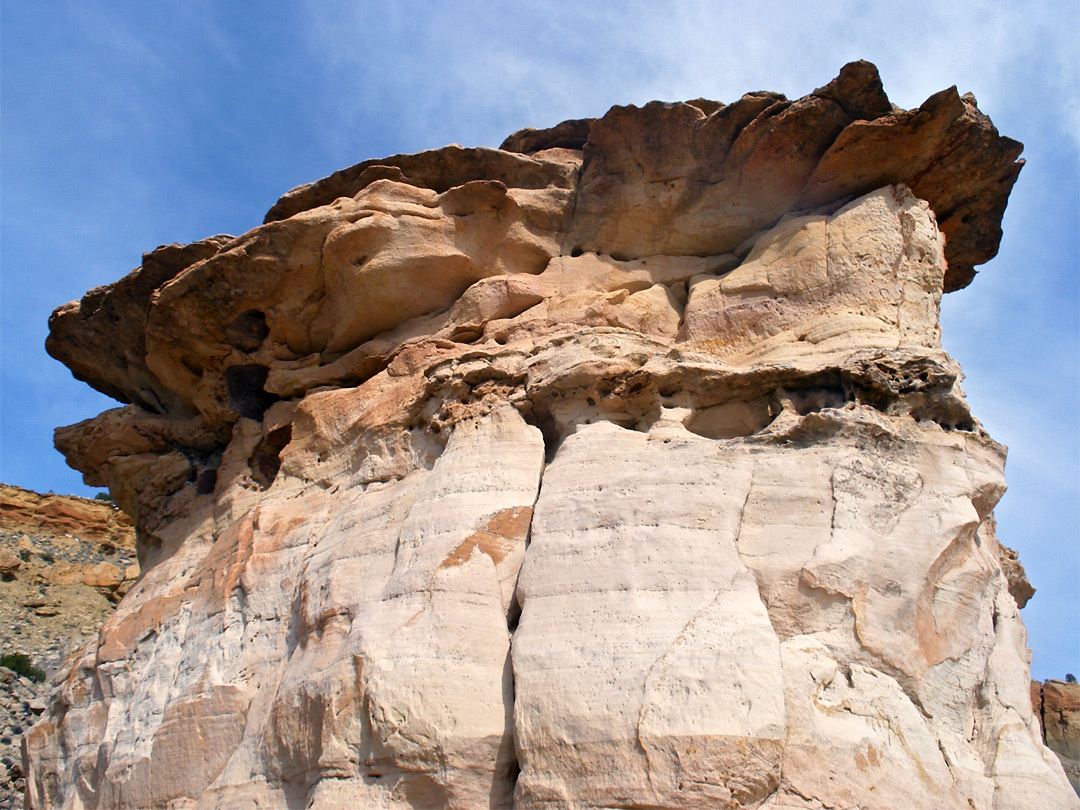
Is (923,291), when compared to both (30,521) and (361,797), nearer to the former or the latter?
(361,797)

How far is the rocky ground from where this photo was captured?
57.7 ft

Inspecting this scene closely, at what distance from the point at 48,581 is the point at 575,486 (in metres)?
20.8

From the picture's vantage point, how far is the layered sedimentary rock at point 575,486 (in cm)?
485

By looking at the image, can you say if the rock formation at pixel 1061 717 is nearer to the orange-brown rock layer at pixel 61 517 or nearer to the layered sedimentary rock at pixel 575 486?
the layered sedimentary rock at pixel 575 486

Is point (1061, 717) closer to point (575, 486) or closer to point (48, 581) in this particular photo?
point (575, 486)

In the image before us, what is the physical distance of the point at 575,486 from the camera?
6.04m

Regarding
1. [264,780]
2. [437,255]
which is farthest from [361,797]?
[437,255]

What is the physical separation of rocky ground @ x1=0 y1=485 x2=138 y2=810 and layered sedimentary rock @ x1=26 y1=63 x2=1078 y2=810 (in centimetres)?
986

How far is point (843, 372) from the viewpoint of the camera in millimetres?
6262

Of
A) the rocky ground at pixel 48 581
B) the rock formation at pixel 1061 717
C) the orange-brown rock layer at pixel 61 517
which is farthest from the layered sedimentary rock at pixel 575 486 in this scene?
the orange-brown rock layer at pixel 61 517

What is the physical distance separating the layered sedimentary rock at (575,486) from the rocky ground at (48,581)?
986 cm

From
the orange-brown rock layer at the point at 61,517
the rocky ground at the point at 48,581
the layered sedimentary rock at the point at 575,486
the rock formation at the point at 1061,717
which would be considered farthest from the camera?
the orange-brown rock layer at the point at 61,517

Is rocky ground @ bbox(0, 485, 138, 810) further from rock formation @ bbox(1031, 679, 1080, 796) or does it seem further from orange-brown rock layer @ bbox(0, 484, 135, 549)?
rock formation @ bbox(1031, 679, 1080, 796)

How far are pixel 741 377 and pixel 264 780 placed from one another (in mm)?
4058
